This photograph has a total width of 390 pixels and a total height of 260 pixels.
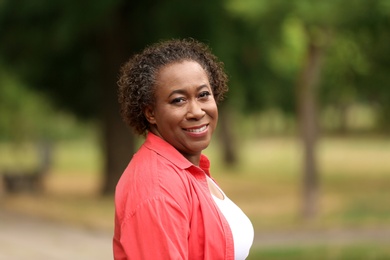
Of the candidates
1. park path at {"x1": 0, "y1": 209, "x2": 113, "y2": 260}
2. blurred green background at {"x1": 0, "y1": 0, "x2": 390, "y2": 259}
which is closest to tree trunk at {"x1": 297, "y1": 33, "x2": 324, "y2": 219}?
blurred green background at {"x1": 0, "y1": 0, "x2": 390, "y2": 259}

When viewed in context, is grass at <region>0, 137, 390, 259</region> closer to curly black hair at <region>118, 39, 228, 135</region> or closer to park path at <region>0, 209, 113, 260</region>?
park path at <region>0, 209, 113, 260</region>

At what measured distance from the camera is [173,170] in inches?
114

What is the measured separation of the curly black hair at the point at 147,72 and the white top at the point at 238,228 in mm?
387

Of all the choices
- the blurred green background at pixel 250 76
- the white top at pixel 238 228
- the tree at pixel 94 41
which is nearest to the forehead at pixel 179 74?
the white top at pixel 238 228

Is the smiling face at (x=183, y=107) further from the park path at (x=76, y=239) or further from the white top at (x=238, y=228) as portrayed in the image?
the park path at (x=76, y=239)

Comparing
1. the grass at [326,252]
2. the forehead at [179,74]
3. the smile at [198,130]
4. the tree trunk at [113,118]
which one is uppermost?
the tree trunk at [113,118]

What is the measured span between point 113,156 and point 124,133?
62 cm

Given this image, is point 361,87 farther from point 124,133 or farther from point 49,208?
point 49,208

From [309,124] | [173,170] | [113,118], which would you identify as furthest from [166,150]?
[113,118]

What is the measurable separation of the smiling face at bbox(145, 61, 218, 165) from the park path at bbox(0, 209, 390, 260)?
30.7ft

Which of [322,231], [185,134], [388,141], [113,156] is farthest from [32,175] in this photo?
[388,141]

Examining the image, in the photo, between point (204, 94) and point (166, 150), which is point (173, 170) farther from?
point (204, 94)

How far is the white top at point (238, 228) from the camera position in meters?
2.96

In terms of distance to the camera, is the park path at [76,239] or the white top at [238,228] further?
the park path at [76,239]
